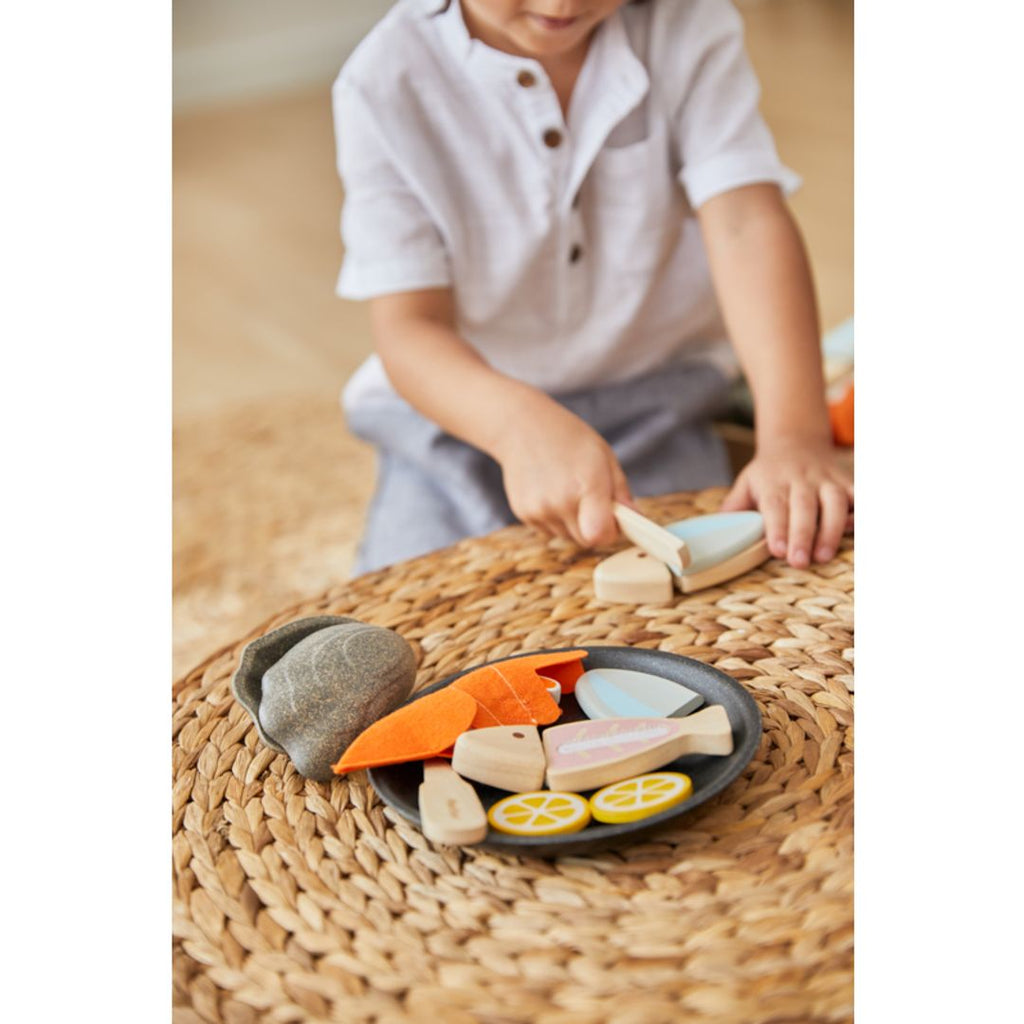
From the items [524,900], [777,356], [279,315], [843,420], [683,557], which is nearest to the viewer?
[524,900]

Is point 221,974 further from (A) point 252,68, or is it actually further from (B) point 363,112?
(A) point 252,68

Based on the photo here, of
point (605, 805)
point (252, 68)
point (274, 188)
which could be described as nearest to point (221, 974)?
point (605, 805)

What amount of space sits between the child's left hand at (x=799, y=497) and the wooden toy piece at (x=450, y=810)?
0.21 meters

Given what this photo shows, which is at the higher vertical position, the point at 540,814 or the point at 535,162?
the point at 535,162

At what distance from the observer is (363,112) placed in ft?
1.98

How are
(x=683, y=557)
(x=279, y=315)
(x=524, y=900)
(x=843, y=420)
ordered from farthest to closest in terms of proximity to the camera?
(x=279, y=315), (x=843, y=420), (x=683, y=557), (x=524, y=900)

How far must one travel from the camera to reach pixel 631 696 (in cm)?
39

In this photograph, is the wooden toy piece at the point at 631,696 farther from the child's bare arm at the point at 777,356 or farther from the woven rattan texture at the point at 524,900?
the child's bare arm at the point at 777,356

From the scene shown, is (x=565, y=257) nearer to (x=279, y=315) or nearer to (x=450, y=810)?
(x=450, y=810)

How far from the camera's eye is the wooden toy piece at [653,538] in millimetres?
472

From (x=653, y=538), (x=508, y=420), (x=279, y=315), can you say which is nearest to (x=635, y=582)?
(x=653, y=538)

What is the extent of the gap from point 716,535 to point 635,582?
45 millimetres

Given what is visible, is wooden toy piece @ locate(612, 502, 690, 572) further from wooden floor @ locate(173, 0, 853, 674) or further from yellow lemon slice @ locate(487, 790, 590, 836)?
wooden floor @ locate(173, 0, 853, 674)

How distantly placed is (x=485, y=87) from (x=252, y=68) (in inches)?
7.0
